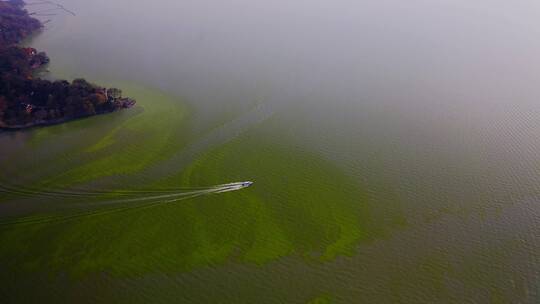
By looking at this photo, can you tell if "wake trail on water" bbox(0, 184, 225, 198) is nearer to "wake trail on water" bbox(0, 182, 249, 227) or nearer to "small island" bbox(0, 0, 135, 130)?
"wake trail on water" bbox(0, 182, 249, 227)

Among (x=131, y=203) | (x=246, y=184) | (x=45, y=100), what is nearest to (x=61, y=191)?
(x=131, y=203)

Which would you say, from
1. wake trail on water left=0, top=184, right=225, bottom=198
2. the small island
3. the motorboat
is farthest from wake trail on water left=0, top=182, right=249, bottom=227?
the small island

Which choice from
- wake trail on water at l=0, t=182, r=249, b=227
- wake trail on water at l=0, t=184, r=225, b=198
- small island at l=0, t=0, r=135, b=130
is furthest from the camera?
small island at l=0, t=0, r=135, b=130

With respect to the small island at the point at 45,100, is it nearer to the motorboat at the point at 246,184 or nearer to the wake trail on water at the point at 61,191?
the wake trail on water at the point at 61,191

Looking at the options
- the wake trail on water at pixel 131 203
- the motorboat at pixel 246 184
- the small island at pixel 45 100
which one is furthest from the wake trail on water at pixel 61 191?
the small island at pixel 45 100

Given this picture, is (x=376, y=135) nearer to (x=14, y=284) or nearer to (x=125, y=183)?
(x=125, y=183)

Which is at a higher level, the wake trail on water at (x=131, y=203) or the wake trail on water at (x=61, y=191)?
the wake trail on water at (x=61, y=191)

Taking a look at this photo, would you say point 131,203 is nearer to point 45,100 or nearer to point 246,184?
point 246,184

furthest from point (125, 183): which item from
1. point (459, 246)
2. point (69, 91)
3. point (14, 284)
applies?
point (459, 246)
